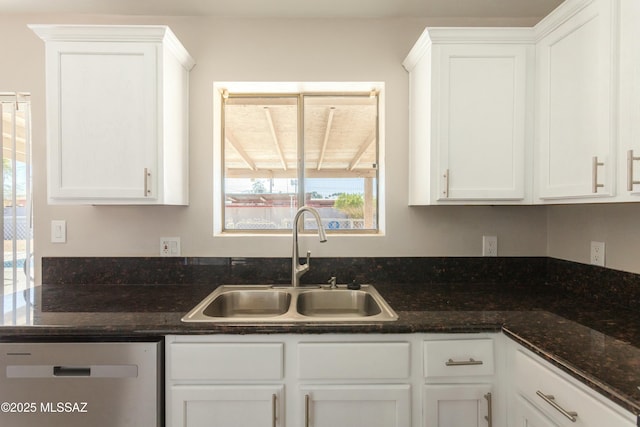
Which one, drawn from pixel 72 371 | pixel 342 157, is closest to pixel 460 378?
pixel 342 157

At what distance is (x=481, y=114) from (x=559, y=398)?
3.88 feet

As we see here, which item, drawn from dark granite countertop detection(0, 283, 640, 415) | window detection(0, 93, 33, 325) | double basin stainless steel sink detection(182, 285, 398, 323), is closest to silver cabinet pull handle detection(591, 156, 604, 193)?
dark granite countertop detection(0, 283, 640, 415)

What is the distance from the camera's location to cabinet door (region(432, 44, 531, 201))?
1.59 meters

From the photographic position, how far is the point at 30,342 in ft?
4.08

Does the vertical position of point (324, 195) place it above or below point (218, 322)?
above

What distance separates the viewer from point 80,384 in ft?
4.09

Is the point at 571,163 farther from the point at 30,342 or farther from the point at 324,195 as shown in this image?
the point at 30,342

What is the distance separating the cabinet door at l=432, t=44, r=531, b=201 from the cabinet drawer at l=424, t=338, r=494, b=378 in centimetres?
66

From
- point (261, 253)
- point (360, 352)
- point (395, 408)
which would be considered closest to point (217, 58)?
point (261, 253)

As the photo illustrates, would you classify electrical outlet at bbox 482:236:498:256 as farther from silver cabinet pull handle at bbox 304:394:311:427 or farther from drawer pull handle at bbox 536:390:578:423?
silver cabinet pull handle at bbox 304:394:311:427

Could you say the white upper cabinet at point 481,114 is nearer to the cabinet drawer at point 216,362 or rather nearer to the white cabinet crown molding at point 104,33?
the cabinet drawer at point 216,362

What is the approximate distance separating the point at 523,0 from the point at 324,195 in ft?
4.95

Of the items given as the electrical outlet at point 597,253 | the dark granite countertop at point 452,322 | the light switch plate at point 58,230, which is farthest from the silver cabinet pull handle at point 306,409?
the light switch plate at point 58,230

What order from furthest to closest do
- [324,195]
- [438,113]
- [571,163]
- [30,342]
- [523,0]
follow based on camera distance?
1. [324,195]
2. [523,0]
3. [438,113]
4. [571,163]
5. [30,342]
